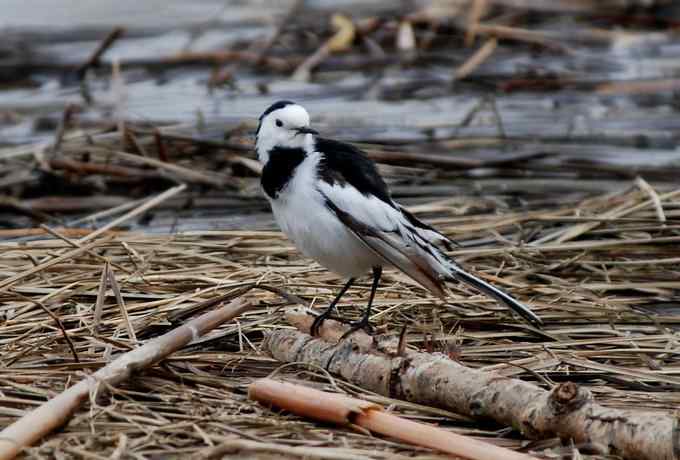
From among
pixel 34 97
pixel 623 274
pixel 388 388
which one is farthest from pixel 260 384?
pixel 34 97

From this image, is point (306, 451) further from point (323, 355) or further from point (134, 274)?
point (134, 274)

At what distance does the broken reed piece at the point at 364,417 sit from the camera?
383 centimetres

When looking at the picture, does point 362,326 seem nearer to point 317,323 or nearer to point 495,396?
point 317,323

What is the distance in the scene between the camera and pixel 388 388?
180 inches

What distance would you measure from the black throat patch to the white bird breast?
27 mm

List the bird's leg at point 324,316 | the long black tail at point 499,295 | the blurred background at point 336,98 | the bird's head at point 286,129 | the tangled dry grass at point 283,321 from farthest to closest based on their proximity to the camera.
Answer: the blurred background at point 336,98 < the bird's head at point 286,129 < the bird's leg at point 324,316 < the long black tail at point 499,295 < the tangled dry grass at point 283,321

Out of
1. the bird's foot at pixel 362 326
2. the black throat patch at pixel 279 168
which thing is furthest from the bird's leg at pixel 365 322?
the black throat patch at pixel 279 168

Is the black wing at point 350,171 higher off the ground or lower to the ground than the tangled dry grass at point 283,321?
higher

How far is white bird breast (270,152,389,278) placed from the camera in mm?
5043

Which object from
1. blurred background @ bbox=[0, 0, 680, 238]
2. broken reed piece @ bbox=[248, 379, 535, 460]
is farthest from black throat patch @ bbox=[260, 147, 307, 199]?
blurred background @ bbox=[0, 0, 680, 238]

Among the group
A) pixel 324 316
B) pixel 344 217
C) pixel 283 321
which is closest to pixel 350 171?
pixel 344 217

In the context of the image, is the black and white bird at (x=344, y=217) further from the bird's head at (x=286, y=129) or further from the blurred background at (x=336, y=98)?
the blurred background at (x=336, y=98)

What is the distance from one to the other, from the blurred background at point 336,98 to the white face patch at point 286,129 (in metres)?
2.11

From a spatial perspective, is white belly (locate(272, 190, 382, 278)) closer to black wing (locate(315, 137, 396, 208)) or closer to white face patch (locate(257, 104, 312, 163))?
black wing (locate(315, 137, 396, 208))
